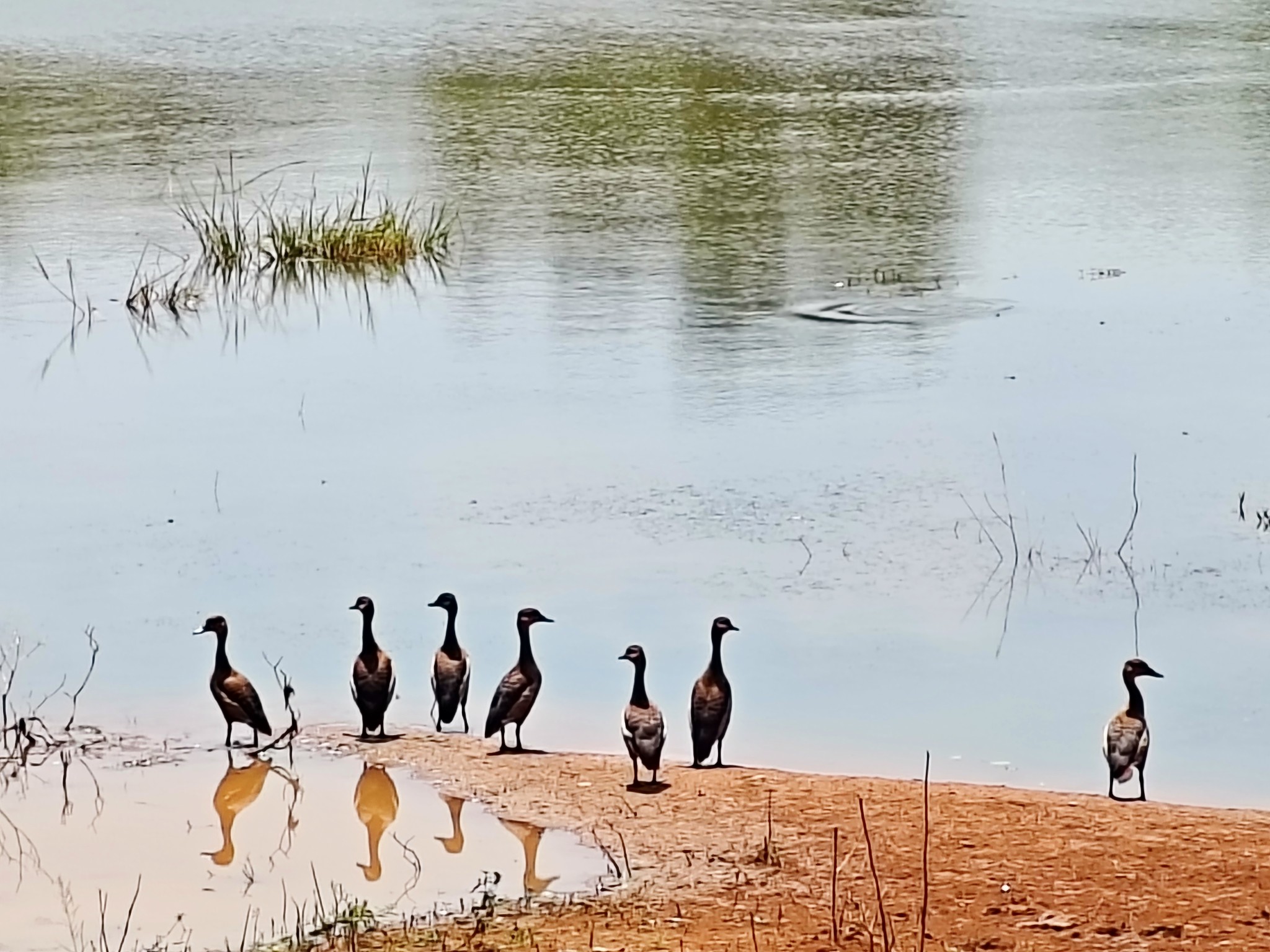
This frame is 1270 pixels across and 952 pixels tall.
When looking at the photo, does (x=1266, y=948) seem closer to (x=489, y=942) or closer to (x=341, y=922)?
(x=489, y=942)

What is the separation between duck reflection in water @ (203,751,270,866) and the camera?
927 cm

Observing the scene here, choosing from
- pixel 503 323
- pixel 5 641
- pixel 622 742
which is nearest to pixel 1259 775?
pixel 622 742

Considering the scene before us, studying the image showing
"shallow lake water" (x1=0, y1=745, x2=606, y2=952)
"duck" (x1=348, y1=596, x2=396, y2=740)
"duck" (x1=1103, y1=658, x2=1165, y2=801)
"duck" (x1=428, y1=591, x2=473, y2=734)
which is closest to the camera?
"shallow lake water" (x1=0, y1=745, x2=606, y2=952)

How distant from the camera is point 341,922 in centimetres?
798

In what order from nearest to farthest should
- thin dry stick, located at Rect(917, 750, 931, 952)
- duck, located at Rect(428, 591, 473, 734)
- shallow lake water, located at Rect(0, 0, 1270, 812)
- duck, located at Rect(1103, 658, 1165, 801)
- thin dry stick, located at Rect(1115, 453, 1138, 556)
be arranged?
1. thin dry stick, located at Rect(917, 750, 931, 952)
2. duck, located at Rect(1103, 658, 1165, 801)
3. duck, located at Rect(428, 591, 473, 734)
4. shallow lake water, located at Rect(0, 0, 1270, 812)
5. thin dry stick, located at Rect(1115, 453, 1138, 556)

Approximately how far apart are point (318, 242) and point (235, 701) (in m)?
11.0

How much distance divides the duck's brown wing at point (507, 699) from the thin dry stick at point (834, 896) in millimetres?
2331

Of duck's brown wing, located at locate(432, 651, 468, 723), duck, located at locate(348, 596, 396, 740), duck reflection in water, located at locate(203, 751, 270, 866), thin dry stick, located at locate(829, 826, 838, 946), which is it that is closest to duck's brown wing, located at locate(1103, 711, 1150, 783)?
thin dry stick, located at locate(829, 826, 838, 946)

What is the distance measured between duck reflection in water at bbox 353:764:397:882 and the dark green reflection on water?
29.6 ft

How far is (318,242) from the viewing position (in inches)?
828

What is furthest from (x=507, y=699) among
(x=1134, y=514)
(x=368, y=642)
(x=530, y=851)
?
(x=1134, y=514)

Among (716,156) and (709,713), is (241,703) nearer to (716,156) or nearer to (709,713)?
(709,713)

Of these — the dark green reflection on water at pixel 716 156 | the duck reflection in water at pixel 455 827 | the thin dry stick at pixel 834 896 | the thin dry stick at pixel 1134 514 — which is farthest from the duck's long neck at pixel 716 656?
the dark green reflection on water at pixel 716 156

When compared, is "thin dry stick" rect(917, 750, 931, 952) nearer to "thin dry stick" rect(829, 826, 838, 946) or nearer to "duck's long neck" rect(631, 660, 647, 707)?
"thin dry stick" rect(829, 826, 838, 946)
